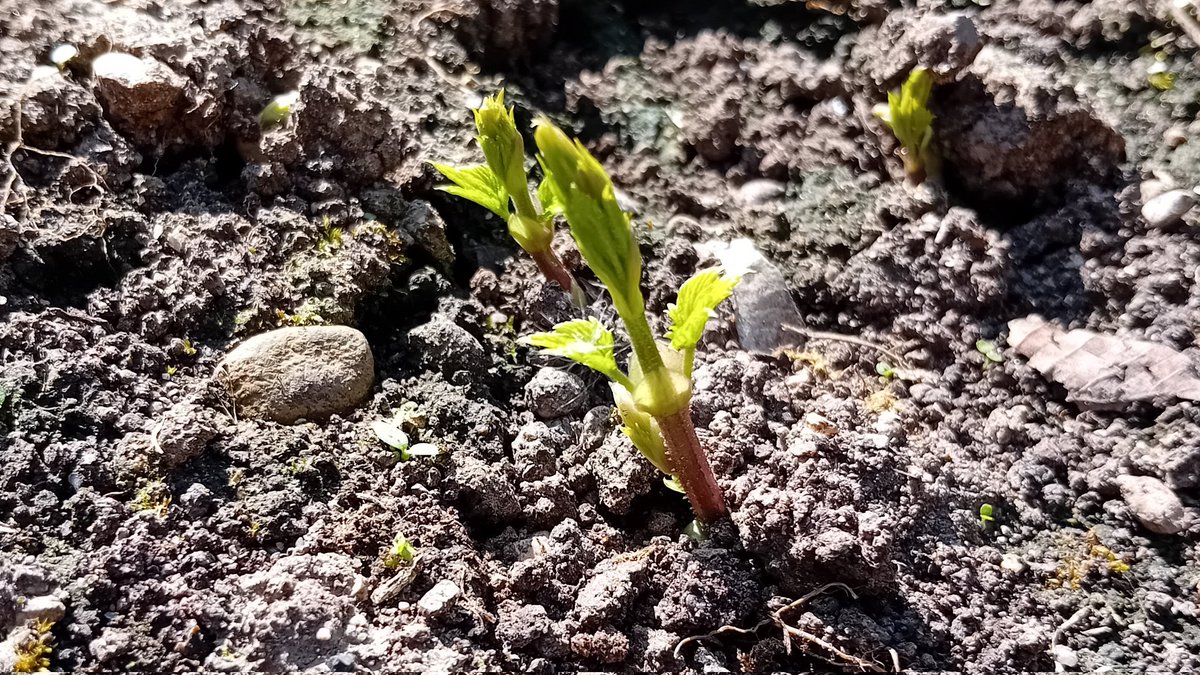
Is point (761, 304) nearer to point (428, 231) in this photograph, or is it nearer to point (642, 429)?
point (642, 429)

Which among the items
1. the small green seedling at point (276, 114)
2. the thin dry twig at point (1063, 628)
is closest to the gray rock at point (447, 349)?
the small green seedling at point (276, 114)

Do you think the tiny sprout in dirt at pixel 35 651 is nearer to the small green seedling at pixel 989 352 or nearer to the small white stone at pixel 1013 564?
the small white stone at pixel 1013 564

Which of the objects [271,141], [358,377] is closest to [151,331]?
[358,377]

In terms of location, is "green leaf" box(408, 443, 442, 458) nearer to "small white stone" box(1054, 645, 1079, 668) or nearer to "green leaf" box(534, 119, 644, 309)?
"green leaf" box(534, 119, 644, 309)

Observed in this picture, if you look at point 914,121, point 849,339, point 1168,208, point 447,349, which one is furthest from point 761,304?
point 1168,208

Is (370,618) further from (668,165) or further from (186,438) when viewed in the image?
(668,165)
